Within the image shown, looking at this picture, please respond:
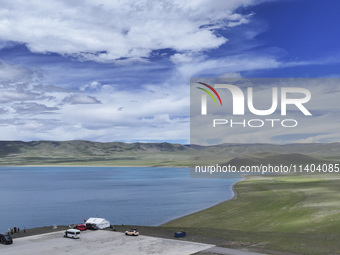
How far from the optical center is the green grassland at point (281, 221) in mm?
54094

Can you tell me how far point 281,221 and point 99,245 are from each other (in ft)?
132

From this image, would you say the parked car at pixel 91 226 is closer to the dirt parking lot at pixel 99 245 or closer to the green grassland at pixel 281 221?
the dirt parking lot at pixel 99 245

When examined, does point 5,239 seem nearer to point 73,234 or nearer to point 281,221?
point 73,234

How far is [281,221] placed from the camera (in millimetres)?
76000

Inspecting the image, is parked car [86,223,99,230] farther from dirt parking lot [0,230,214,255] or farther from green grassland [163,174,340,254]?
green grassland [163,174,340,254]

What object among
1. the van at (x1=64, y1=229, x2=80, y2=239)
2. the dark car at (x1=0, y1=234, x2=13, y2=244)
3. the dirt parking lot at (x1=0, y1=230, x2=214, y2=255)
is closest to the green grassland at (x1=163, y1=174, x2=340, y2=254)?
the dirt parking lot at (x1=0, y1=230, x2=214, y2=255)

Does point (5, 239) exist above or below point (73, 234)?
above

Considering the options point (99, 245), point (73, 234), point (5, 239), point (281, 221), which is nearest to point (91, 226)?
point (73, 234)

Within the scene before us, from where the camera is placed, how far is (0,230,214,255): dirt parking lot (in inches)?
2039

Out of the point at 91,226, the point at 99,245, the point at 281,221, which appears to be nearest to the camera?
the point at 99,245

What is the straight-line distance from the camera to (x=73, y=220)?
9412cm

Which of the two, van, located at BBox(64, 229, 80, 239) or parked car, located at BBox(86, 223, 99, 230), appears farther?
parked car, located at BBox(86, 223, 99, 230)

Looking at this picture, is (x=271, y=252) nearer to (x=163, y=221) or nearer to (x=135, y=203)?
(x=163, y=221)

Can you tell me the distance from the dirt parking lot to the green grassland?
7.91 m
